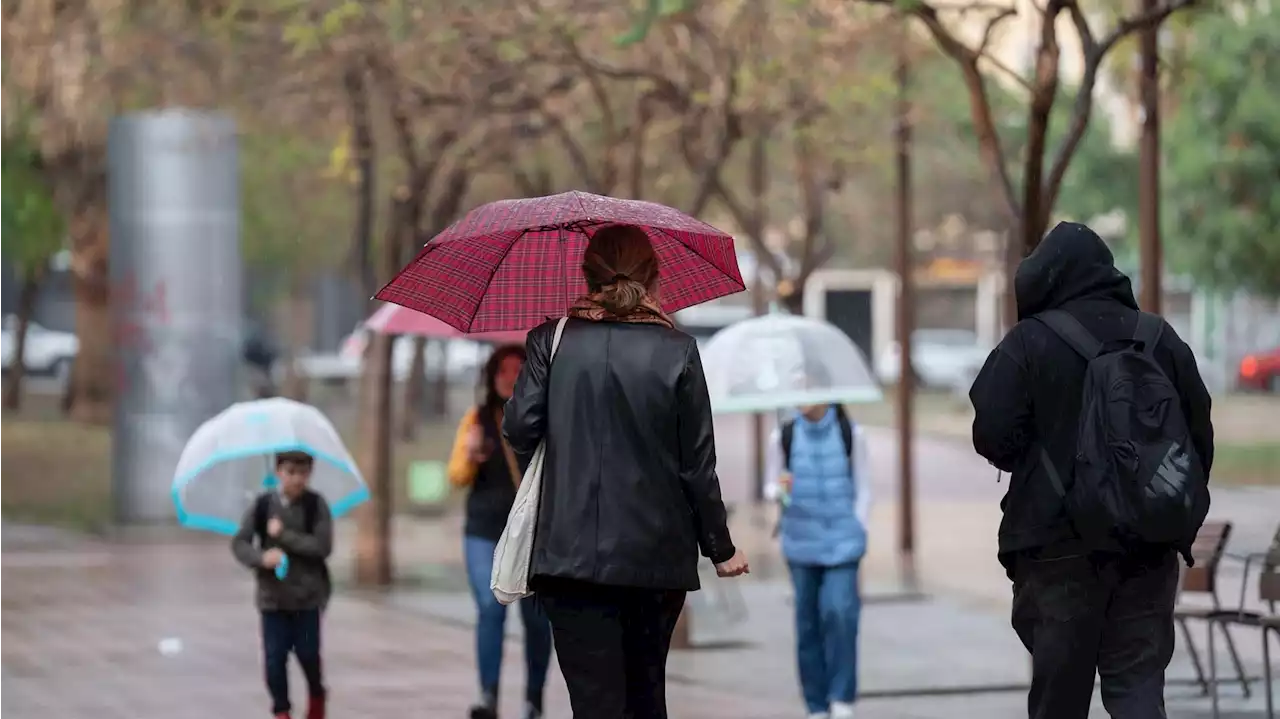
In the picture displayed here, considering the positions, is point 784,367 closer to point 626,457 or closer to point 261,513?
point 261,513

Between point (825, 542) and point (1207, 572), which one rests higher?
point (825, 542)

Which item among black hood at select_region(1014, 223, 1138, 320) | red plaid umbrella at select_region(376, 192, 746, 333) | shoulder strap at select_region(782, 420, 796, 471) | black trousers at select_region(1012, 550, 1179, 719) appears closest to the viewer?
black trousers at select_region(1012, 550, 1179, 719)

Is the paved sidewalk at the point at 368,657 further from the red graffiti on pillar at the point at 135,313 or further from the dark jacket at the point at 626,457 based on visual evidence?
the red graffiti on pillar at the point at 135,313

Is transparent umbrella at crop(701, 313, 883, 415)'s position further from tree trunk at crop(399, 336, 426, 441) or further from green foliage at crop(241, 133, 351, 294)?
tree trunk at crop(399, 336, 426, 441)

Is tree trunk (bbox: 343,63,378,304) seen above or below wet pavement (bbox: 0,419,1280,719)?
above

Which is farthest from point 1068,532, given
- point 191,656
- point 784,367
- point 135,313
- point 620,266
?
point 135,313

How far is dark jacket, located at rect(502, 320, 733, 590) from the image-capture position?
223 inches

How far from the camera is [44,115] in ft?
81.8

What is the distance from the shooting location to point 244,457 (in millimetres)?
9023

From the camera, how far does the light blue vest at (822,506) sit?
958 cm

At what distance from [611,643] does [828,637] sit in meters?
3.91

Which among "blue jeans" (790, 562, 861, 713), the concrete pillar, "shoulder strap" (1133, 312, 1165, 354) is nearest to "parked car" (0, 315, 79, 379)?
the concrete pillar

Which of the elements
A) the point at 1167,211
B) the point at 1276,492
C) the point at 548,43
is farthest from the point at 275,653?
the point at 1167,211

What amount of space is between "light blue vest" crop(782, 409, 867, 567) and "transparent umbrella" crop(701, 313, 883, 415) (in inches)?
8.7
